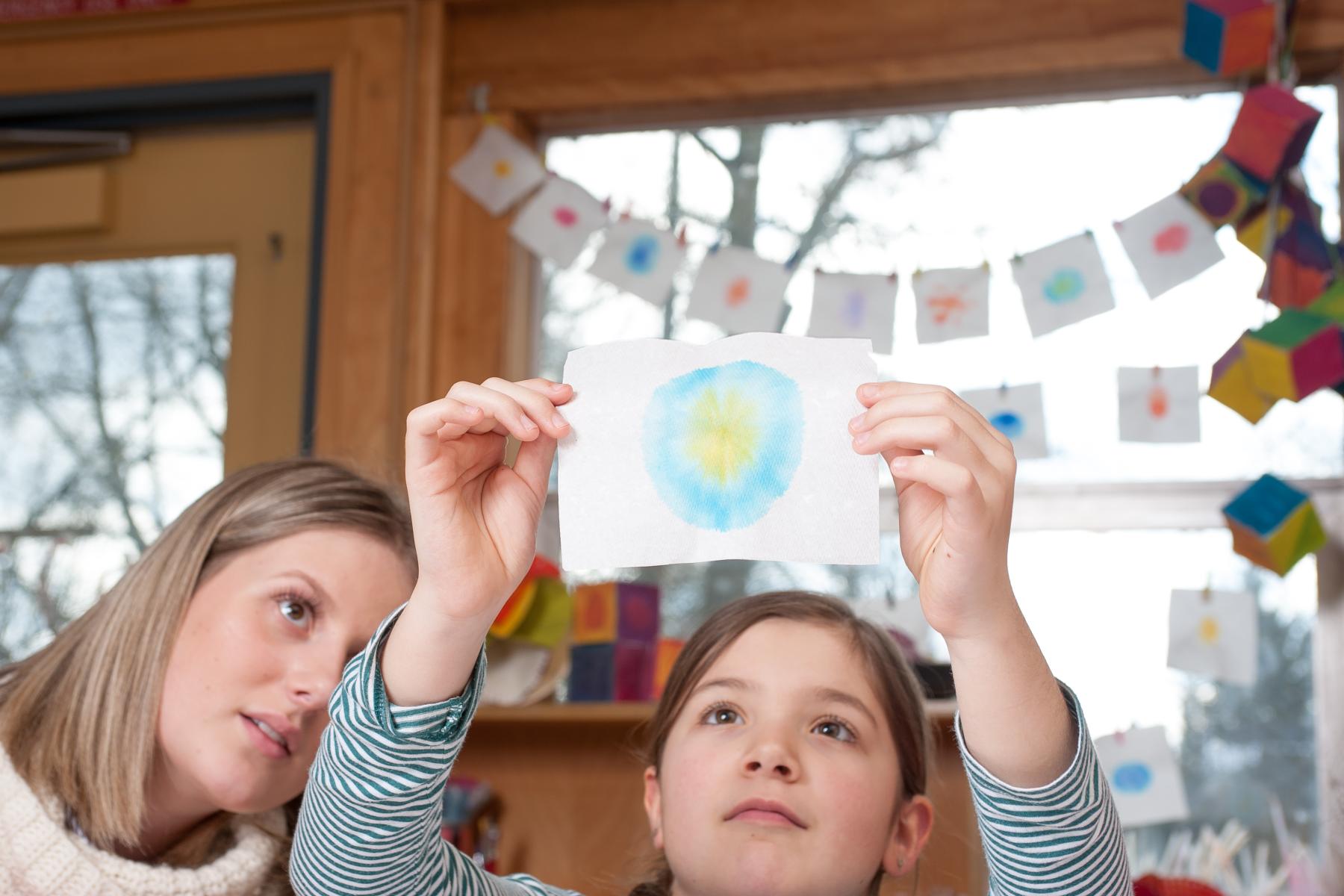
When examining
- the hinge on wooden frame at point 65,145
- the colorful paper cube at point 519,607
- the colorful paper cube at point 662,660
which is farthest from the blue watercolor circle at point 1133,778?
the hinge on wooden frame at point 65,145

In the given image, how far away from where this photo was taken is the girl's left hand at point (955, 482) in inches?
33.5

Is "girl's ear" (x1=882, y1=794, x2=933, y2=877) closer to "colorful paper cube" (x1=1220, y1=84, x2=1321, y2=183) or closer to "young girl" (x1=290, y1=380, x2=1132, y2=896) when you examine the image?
"young girl" (x1=290, y1=380, x2=1132, y2=896)

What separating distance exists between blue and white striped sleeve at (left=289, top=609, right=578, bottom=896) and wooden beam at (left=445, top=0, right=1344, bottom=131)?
1735mm

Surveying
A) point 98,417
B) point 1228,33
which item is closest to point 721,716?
point 1228,33

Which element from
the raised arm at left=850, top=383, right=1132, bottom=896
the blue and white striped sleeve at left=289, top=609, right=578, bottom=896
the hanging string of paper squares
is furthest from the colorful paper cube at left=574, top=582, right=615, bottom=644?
the raised arm at left=850, top=383, right=1132, bottom=896

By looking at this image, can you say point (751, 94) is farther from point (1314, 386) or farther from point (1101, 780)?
point (1101, 780)

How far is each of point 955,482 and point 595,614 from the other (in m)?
1.41

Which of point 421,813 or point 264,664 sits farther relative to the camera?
point 264,664

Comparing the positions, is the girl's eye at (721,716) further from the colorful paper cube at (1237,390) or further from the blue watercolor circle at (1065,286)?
the blue watercolor circle at (1065,286)

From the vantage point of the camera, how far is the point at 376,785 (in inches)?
37.3

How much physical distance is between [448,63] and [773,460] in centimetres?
190

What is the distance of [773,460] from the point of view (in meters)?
0.93

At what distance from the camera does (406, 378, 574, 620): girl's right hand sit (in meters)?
0.92

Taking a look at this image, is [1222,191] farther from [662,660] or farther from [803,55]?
[662,660]
